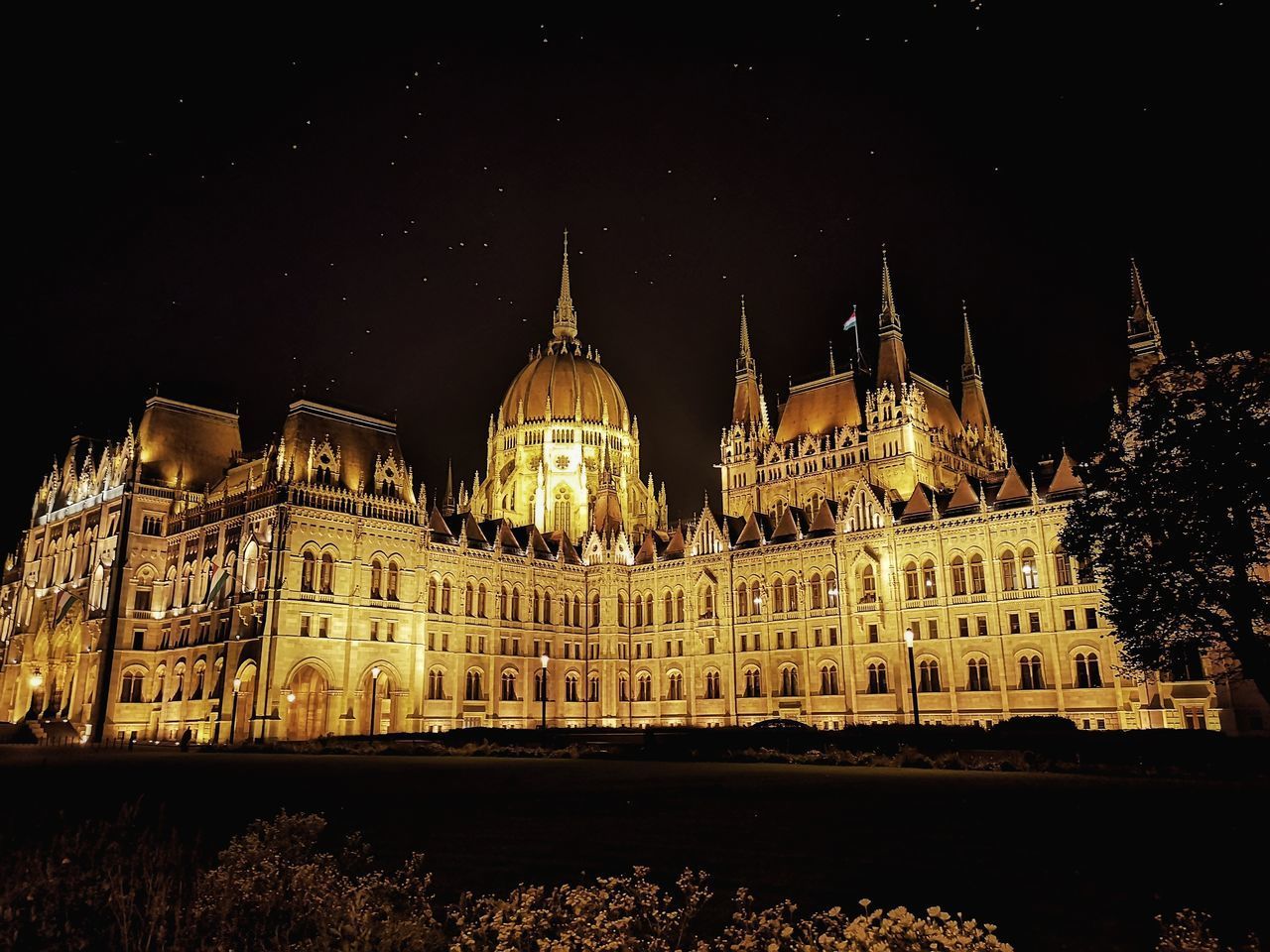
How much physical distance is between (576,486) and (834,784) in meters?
79.5

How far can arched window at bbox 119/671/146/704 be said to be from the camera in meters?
69.0

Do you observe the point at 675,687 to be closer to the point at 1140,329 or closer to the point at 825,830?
the point at 1140,329

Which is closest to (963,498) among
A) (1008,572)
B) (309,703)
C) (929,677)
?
(1008,572)

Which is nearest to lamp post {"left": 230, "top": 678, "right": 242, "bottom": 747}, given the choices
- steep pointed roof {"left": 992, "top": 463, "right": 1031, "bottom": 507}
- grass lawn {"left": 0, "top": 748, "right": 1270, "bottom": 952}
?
grass lawn {"left": 0, "top": 748, "right": 1270, "bottom": 952}

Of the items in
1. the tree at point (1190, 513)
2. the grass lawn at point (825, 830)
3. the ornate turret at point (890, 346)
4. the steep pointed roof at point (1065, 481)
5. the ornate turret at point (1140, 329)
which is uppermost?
the ornate turret at point (890, 346)

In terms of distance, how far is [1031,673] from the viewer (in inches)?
2470

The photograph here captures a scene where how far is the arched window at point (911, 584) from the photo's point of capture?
224 ft

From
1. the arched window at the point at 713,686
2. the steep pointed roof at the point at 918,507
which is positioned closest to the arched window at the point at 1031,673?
the steep pointed roof at the point at 918,507

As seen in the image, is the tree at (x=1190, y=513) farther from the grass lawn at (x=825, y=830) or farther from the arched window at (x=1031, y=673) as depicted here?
the arched window at (x=1031, y=673)

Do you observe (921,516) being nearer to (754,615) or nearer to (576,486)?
(754,615)

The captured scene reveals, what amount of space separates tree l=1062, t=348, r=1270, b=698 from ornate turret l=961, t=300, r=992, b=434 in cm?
6113

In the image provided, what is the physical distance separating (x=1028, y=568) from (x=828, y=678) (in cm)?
1631

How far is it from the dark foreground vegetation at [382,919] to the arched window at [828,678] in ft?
Result: 201

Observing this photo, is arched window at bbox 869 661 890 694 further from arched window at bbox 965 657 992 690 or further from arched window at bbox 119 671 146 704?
arched window at bbox 119 671 146 704
